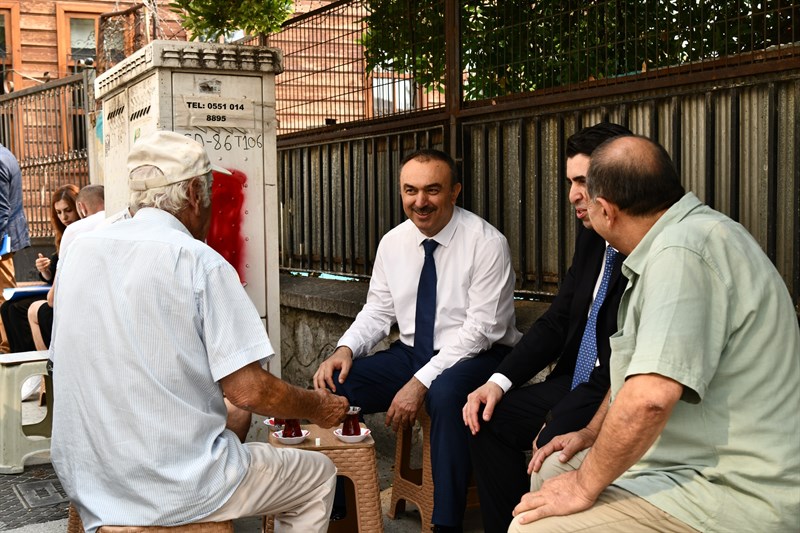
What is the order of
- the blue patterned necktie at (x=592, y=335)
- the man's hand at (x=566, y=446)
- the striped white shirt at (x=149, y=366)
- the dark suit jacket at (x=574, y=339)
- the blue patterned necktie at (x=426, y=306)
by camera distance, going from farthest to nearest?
the blue patterned necktie at (x=426, y=306), the blue patterned necktie at (x=592, y=335), the dark suit jacket at (x=574, y=339), the man's hand at (x=566, y=446), the striped white shirt at (x=149, y=366)

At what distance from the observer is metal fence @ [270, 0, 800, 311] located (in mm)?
4031

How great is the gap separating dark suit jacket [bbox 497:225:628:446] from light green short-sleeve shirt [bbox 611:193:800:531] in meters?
1.13

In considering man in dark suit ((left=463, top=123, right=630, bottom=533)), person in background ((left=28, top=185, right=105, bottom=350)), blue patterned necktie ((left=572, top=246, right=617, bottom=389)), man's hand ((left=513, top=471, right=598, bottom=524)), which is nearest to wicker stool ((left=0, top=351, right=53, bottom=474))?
person in background ((left=28, top=185, right=105, bottom=350))

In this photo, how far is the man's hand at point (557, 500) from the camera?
2.45m

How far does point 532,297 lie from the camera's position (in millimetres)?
5227

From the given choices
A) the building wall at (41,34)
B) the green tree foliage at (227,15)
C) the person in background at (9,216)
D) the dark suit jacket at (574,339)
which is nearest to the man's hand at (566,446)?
the dark suit jacket at (574,339)

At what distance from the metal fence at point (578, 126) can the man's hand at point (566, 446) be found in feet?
4.33

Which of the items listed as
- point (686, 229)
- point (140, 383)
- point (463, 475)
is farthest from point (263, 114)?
point (686, 229)

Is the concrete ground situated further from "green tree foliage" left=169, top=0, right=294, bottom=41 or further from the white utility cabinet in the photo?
"green tree foliage" left=169, top=0, right=294, bottom=41

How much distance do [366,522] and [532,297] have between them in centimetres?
189

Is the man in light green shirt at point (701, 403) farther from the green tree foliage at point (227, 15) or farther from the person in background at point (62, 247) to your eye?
the person in background at point (62, 247)

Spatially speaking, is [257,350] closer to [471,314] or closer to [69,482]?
[69,482]

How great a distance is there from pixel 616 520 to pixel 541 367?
164 centimetres

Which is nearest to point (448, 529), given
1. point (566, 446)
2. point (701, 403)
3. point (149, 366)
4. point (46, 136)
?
point (566, 446)
